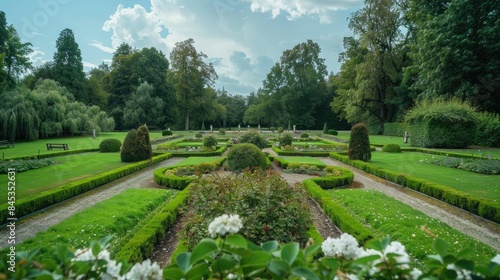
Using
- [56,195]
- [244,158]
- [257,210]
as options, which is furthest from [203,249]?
[244,158]

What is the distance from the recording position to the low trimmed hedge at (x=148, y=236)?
14.9 feet

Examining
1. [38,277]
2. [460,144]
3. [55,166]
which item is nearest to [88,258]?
[38,277]

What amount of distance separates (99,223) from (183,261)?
609cm

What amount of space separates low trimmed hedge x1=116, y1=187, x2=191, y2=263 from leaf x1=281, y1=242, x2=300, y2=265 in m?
3.04

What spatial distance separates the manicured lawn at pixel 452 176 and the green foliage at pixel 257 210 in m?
6.18

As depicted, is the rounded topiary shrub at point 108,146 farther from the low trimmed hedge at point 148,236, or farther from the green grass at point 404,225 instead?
the green grass at point 404,225

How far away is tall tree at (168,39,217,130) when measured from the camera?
48656 mm

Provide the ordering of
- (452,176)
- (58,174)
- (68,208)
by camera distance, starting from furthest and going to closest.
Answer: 1. (58,174)
2. (452,176)
3. (68,208)

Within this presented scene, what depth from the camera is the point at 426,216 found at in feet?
22.6

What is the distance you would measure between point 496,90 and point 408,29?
13.5 metres

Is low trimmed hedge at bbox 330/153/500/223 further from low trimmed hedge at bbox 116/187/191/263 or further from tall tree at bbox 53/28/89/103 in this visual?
tall tree at bbox 53/28/89/103

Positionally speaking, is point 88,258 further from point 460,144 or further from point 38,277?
point 460,144

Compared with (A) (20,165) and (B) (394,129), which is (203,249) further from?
(B) (394,129)

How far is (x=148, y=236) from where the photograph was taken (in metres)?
5.20
